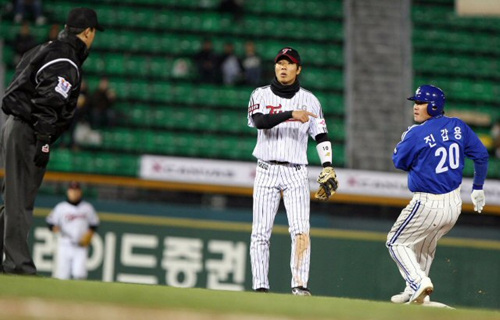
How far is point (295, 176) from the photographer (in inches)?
327

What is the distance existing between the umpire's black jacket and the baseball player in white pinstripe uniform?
164 cm

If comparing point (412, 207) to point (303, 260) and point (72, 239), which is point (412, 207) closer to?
point (303, 260)

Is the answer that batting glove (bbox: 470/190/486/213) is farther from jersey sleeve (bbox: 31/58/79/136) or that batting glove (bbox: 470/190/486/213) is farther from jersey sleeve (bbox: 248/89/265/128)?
jersey sleeve (bbox: 31/58/79/136)

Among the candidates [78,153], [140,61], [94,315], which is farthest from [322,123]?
[140,61]

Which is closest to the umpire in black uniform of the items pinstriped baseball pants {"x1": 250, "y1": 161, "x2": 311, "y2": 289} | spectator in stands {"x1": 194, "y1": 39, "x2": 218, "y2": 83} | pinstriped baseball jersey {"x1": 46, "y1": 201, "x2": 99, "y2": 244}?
pinstriped baseball pants {"x1": 250, "y1": 161, "x2": 311, "y2": 289}

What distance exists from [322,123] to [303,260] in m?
1.21

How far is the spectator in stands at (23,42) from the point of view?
55.2 ft

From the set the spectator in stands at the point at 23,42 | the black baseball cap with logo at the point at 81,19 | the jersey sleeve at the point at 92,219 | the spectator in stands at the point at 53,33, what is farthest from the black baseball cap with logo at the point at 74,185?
the black baseball cap with logo at the point at 81,19

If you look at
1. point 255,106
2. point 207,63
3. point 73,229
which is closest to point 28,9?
point 207,63

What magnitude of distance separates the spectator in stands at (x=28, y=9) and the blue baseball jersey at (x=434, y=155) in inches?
447

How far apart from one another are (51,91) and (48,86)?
0.19 ft

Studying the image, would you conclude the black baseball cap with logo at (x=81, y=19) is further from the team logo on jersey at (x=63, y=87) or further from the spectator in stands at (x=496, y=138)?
the spectator in stands at (x=496, y=138)

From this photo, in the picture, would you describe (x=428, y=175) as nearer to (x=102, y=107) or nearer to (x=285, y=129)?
(x=285, y=129)

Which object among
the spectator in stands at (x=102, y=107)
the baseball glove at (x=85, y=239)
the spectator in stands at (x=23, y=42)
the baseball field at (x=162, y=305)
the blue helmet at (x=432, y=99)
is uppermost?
the spectator in stands at (x=23, y=42)
